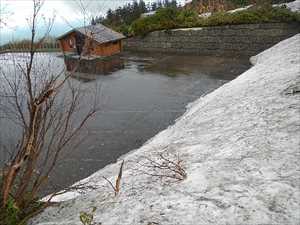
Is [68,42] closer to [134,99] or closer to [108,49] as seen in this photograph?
[108,49]

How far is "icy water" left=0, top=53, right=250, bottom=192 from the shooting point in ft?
26.5

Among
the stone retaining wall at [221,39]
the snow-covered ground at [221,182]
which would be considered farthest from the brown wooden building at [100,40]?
the snow-covered ground at [221,182]

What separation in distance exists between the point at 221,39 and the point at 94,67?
950 cm

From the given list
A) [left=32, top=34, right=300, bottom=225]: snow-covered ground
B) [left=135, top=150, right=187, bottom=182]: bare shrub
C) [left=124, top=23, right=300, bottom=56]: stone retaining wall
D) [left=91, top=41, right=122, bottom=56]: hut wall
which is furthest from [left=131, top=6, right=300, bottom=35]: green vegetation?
[left=135, top=150, right=187, bottom=182]: bare shrub

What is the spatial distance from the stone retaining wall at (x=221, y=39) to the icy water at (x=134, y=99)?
2273 millimetres

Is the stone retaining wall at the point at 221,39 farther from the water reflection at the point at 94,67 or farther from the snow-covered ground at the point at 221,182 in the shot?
the snow-covered ground at the point at 221,182

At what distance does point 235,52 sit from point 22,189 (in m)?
19.5

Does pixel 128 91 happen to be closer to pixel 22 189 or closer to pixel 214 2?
pixel 22 189

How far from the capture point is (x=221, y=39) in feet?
72.2

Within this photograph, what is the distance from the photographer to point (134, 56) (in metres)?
22.9

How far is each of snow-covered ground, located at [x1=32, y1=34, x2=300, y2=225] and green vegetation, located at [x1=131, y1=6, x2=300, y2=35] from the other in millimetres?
15664

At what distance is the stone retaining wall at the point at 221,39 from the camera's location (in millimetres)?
20297

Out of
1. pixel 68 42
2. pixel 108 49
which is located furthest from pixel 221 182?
pixel 68 42

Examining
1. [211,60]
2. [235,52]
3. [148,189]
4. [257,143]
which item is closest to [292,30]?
[235,52]
